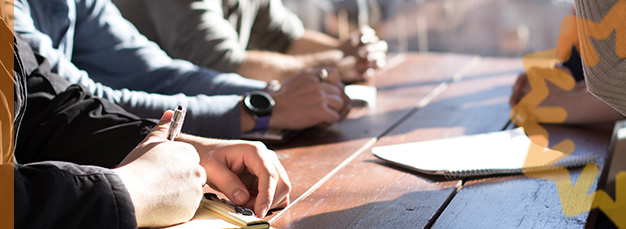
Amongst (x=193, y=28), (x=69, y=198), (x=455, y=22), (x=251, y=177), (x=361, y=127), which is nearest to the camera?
(x=69, y=198)

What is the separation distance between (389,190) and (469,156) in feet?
0.79

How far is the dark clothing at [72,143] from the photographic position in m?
0.72

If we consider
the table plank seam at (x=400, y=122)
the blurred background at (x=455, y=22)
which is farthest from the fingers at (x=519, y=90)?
the blurred background at (x=455, y=22)

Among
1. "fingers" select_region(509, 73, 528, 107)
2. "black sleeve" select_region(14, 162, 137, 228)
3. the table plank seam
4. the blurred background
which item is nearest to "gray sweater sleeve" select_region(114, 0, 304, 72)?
the table plank seam

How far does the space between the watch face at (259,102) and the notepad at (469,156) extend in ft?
0.94

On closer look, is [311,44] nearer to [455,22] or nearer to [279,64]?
[279,64]

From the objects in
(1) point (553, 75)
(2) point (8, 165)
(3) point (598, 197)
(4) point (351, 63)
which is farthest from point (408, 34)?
(2) point (8, 165)

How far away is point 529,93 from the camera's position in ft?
5.25

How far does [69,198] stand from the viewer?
0.72m

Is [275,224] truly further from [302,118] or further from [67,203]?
[302,118]

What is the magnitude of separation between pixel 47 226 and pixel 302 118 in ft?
2.57
